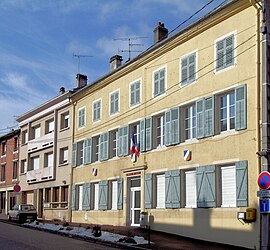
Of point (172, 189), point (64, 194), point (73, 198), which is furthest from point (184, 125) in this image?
point (64, 194)

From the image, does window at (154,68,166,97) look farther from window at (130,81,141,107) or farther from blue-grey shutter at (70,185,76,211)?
blue-grey shutter at (70,185,76,211)

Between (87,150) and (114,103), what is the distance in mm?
4068

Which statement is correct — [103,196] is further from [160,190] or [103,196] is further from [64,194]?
[64,194]

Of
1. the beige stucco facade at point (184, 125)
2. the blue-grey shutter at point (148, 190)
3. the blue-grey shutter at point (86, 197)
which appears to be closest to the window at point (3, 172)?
the blue-grey shutter at point (86, 197)

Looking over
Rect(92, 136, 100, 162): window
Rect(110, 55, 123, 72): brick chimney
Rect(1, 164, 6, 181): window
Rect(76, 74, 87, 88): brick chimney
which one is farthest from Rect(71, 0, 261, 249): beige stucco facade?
Rect(1, 164, 6, 181): window

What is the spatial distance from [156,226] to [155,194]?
1465 millimetres

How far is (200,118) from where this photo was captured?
19.6 metres

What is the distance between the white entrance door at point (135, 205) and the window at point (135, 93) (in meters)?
4.39

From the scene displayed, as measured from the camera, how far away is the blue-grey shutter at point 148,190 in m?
22.6

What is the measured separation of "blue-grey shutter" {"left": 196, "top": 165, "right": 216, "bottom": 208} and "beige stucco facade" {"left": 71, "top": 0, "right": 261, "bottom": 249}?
13 centimetres

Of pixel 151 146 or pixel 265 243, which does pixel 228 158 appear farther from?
pixel 151 146

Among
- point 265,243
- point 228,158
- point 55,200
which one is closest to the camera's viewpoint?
point 265,243

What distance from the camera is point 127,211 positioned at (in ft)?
80.8

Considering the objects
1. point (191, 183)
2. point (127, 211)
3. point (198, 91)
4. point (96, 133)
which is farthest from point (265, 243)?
point (96, 133)
